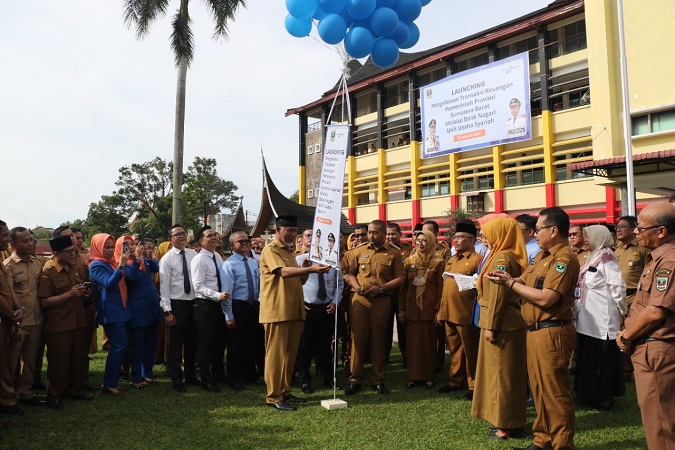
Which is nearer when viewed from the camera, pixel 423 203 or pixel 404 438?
pixel 404 438

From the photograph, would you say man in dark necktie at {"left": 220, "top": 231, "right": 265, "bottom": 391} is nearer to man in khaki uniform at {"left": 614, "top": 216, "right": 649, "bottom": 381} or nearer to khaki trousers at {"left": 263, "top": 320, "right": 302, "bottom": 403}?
khaki trousers at {"left": 263, "top": 320, "right": 302, "bottom": 403}

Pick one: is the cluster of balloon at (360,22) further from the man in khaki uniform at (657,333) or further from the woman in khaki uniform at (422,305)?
the man in khaki uniform at (657,333)

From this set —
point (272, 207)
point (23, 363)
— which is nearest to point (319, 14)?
point (23, 363)

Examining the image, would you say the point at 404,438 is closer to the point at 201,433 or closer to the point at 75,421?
the point at 201,433

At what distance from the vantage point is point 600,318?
5.22m

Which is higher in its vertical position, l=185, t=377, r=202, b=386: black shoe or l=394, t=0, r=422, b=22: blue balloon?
l=394, t=0, r=422, b=22: blue balloon

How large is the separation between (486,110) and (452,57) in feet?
23.3

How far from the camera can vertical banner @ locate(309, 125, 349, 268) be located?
5590 millimetres

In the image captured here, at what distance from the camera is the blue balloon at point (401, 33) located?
789 cm

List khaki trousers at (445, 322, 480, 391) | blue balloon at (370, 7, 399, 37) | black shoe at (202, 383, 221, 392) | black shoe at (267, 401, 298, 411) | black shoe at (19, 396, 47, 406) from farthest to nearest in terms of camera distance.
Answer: blue balloon at (370, 7, 399, 37) → black shoe at (202, 383, 221, 392) → khaki trousers at (445, 322, 480, 391) → black shoe at (19, 396, 47, 406) → black shoe at (267, 401, 298, 411)

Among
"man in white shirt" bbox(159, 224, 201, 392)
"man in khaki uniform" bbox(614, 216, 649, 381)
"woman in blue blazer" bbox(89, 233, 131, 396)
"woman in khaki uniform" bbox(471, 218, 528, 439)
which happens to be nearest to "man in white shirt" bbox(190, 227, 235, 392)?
"man in white shirt" bbox(159, 224, 201, 392)

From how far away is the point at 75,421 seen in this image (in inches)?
199

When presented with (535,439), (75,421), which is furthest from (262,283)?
(535,439)

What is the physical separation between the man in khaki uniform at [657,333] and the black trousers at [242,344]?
14.4ft
